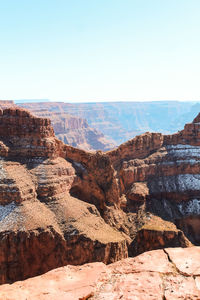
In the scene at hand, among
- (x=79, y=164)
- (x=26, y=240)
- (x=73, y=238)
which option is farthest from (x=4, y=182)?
(x=79, y=164)

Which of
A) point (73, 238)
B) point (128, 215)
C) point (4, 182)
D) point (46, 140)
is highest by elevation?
point (46, 140)

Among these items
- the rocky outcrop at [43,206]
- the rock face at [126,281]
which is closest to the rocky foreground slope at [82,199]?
the rocky outcrop at [43,206]

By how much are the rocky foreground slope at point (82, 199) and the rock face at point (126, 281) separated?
94.0 feet

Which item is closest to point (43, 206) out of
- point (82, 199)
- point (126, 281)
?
point (82, 199)

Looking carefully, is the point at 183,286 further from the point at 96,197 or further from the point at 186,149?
the point at 186,149

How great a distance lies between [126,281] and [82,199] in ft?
138

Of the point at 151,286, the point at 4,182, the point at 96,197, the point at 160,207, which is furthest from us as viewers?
the point at 160,207

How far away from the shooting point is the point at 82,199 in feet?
161

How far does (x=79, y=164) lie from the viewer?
50.6 metres

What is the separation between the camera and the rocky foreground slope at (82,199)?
35.9 m

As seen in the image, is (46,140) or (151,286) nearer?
(151,286)

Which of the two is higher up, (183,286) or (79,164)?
(183,286)

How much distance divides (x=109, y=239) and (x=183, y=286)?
33.1 m

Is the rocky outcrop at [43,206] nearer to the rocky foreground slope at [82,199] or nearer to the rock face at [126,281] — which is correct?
the rocky foreground slope at [82,199]
